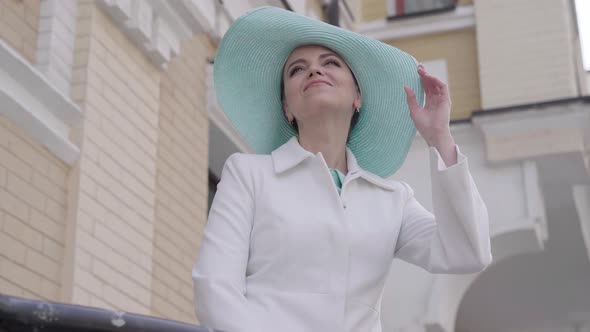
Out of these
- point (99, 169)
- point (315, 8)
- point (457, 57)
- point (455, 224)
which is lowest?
point (455, 224)

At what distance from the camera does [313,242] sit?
9.41 ft

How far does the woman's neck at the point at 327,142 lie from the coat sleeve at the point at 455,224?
1.11ft

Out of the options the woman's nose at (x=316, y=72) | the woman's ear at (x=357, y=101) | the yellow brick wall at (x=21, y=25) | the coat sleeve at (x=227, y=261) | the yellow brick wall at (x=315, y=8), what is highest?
the yellow brick wall at (x=315, y=8)

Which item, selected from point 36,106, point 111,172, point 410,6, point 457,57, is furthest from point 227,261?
point 410,6

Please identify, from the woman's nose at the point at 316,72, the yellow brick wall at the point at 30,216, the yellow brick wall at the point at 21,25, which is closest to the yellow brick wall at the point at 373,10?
the yellow brick wall at the point at 21,25

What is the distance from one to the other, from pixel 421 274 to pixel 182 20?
17.7 ft

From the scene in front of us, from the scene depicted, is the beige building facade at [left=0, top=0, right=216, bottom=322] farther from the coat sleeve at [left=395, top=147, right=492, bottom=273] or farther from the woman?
the coat sleeve at [left=395, top=147, right=492, bottom=273]

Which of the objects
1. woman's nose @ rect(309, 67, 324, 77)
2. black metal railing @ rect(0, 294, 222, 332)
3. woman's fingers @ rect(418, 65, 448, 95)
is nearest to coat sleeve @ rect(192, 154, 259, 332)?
woman's nose @ rect(309, 67, 324, 77)

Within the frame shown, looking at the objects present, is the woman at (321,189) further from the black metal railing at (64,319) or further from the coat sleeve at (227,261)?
the black metal railing at (64,319)

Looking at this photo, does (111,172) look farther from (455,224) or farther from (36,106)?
(455,224)

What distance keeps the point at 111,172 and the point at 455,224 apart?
344cm

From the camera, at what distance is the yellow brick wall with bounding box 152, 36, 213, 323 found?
22.6 ft

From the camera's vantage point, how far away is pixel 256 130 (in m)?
3.43

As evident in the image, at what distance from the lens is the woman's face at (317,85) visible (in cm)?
313
